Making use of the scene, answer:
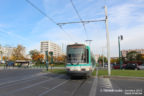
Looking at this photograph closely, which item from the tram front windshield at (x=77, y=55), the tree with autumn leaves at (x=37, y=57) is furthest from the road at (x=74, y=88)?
the tree with autumn leaves at (x=37, y=57)

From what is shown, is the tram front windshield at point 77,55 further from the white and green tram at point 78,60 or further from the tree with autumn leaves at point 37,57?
the tree with autumn leaves at point 37,57

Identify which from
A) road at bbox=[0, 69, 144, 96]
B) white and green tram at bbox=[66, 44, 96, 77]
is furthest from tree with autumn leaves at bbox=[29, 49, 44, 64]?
road at bbox=[0, 69, 144, 96]

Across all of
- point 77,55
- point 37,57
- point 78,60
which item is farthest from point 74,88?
point 37,57

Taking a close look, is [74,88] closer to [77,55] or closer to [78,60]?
[78,60]

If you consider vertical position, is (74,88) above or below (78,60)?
below

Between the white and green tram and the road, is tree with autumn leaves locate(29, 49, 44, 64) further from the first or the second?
the road

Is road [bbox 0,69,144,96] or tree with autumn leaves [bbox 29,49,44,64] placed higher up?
tree with autumn leaves [bbox 29,49,44,64]

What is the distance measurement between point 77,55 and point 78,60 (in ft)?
1.53

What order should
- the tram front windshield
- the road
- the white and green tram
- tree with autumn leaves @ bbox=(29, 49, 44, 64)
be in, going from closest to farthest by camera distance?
the road
the white and green tram
the tram front windshield
tree with autumn leaves @ bbox=(29, 49, 44, 64)

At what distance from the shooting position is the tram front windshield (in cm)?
1300

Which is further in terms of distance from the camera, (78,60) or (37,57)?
(37,57)

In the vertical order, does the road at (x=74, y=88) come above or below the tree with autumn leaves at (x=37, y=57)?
below

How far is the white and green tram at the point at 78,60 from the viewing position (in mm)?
12797

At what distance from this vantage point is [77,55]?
13.1 meters
